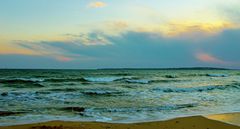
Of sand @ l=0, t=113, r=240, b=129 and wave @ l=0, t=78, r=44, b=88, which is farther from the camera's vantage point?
wave @ l=0, t=78, r=44, b=88

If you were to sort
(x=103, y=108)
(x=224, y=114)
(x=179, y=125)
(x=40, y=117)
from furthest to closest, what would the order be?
(x=103, y=108), (x=224, y=114), (x=40, y=117), (x=179, y=125)

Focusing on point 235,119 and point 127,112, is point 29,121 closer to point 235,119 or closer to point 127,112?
point 127,112

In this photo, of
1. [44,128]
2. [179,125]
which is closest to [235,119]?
[179,125]

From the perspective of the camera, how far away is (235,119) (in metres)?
11.2

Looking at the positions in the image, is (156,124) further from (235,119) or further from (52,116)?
(52,116)

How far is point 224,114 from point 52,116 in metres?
6.68

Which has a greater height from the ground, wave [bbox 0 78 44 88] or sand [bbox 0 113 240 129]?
wave [bbox 0 78 44 88]

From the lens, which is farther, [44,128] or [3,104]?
[3,104]

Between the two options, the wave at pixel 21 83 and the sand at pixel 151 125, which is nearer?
the sand at pixel 151 125

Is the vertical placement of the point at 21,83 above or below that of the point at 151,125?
above

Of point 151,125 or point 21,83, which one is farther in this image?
point 21,83

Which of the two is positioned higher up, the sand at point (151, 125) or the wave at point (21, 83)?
the wave at point (21, 83)

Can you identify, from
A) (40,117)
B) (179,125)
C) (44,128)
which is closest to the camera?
(44,128)

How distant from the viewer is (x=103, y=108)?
1415cm
